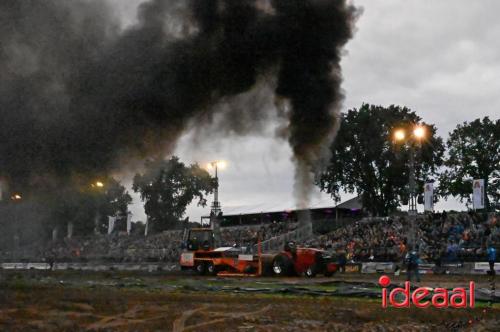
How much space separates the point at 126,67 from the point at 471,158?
2533 inches

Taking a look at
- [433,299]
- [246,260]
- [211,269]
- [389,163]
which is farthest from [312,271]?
[389,163]

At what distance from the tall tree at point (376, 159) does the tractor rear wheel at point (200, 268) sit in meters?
33.0

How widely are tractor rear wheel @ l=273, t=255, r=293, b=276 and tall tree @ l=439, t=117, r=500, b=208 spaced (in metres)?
50.3

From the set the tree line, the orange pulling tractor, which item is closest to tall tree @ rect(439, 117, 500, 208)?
the tree line

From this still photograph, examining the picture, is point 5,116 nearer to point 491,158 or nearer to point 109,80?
point 109,80

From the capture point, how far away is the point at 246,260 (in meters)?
33.4

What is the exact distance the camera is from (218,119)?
25438 mm

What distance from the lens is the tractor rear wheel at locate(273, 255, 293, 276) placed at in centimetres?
3162

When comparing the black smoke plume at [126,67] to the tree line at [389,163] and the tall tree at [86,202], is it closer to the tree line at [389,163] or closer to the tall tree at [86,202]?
the tall tree at [86,202]

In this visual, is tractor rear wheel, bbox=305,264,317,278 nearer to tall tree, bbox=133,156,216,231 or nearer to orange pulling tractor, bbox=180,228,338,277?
orange pulling tractor, bbox=180,228,338,277

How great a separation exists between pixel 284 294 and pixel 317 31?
1206 centimetres

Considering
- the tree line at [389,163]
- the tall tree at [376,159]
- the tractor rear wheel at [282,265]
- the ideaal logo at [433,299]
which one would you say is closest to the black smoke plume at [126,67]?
the tractor rear wheel at [282,265]

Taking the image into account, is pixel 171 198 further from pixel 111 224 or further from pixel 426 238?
pixel 426 238

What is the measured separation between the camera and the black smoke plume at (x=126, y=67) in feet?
73.0
